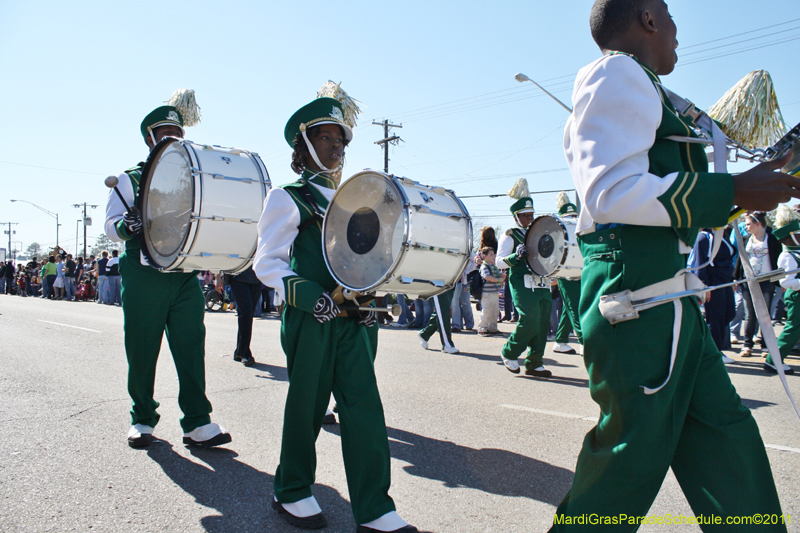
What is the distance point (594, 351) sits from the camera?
1.93 m

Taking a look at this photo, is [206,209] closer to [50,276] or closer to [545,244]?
[545,244]

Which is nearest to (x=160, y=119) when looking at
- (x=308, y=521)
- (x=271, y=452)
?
(x=271, y=452)

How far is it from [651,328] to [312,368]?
1.67 meters

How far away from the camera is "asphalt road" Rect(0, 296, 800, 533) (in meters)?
3.11

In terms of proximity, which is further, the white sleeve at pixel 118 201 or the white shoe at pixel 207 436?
the white sleeve at pixel 118 201

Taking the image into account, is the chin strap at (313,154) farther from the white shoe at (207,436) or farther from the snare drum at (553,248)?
the snare drum at (553,248)

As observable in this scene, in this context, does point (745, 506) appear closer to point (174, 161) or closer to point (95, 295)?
point (174, 161)

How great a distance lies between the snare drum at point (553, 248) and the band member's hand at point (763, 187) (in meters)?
5.12

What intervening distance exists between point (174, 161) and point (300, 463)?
226 centimetres

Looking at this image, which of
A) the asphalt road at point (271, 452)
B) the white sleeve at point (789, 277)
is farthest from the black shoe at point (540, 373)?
the white sleeve at point (789, 277)

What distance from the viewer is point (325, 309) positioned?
9.36 ft

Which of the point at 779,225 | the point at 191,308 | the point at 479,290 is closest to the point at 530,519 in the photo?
the point at 191,308

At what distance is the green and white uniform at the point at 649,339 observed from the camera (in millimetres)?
1767

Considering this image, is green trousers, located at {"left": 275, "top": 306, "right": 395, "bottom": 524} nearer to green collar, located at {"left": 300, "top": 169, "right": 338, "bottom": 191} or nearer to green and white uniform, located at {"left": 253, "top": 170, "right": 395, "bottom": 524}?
green and white uniform, located at {"left": 253, "top": 170, "right": 395, "bottom": 524}
